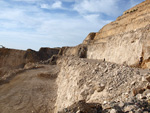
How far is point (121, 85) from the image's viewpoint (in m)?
5.11

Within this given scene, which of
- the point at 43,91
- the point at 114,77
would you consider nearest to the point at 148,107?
the point at 114,77

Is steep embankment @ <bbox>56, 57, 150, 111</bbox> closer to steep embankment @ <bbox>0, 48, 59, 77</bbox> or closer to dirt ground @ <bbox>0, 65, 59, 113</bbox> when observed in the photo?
dirt ground @ <bbox>0, 65, 59, 113</bbox>

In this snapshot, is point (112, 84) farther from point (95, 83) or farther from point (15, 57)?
point (15, 57)

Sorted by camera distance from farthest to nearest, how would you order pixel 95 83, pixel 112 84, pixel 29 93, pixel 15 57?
1. pixel 15 57
2. pixel 29 93
3. pixel 95 83
4. pixel 112 84

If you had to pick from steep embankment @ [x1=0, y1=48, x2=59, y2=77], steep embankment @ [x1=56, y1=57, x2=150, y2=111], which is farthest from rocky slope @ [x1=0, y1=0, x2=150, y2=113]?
steep embankment @ [x1=0, y1=48, x2=59, y2=77]

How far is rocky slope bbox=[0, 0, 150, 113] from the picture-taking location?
12.5ft

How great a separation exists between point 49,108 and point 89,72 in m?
4.73

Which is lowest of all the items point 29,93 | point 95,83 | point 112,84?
point 29,93

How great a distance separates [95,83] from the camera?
6203 mm

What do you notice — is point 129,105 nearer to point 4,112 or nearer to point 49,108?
point 49,108

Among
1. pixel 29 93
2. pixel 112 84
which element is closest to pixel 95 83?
pixel 112 84

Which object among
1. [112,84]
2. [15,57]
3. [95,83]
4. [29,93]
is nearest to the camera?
[112,84]

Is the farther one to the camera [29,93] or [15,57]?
[15,57]

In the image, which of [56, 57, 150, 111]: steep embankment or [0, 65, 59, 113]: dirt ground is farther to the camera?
[0, 65, 59, 113]: dirt ground
